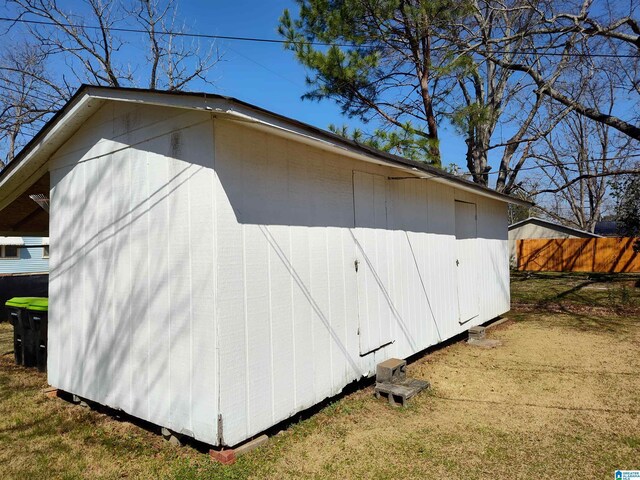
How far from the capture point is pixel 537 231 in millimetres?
27031

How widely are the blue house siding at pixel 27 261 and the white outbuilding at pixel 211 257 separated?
19233mm

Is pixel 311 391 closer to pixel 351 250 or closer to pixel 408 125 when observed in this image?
pixel 351 250

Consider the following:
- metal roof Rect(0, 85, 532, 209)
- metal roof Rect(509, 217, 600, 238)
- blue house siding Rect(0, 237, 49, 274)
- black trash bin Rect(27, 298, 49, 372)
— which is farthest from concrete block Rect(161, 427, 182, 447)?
metal roof Rect(509, 217, 600, 238)

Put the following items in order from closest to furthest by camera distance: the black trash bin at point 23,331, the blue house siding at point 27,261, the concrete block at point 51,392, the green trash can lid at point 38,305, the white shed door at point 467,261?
the concrete block at point 51,392 < the green trash can lid at point 38,305 < the black trash bin at point 23,331 < the white shed door at point 467,261 < the blue house siding at point 27,261

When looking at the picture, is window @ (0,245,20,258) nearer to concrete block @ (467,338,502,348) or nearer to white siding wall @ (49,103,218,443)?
white siding wall @ (49,103,218,443)

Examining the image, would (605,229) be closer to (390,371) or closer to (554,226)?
(554,226)

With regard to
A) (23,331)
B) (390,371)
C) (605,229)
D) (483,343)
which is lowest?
(483,343)

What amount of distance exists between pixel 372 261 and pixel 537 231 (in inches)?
1019

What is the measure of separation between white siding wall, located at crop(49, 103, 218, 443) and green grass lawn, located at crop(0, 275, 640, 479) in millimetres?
297

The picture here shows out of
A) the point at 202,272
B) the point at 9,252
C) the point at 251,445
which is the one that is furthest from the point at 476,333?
the point at 9,252

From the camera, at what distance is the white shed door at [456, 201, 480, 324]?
7.27 meters

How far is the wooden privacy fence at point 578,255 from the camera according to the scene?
2230 cm

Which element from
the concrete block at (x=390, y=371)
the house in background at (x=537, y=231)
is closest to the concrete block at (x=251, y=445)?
the concrete block at (x=390, y=371)

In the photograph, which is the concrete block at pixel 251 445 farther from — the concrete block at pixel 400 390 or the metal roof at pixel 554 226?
the metal roof at pixel 554 226
